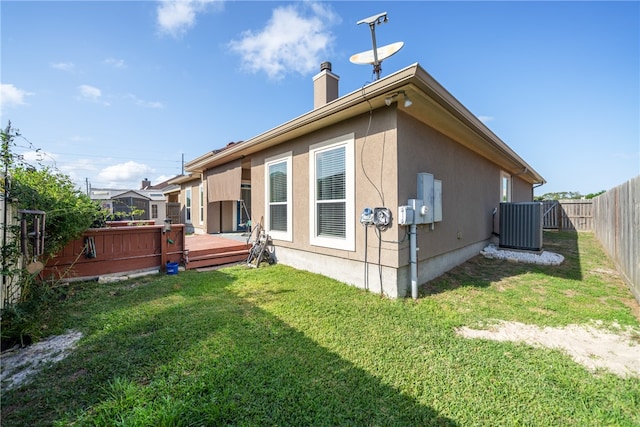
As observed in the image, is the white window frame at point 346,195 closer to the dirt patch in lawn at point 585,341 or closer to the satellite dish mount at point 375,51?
the satellite dish mount at point 375,51

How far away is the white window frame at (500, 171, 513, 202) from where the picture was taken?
9233 millimetres

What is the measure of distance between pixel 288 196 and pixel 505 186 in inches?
355

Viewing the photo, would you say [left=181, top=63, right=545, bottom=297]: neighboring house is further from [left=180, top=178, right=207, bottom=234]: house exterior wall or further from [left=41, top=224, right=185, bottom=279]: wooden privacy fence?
[left=180, top=178, right=207, bottom=234]: house exterior wall

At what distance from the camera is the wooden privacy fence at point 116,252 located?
15.0 feet

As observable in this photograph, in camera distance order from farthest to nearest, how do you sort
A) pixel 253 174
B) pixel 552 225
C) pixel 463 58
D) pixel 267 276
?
pixel 552 225 → pixel 253 174 → pixel 463 58 → pixel 267 276

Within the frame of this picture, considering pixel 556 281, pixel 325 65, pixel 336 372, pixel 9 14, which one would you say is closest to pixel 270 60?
pixel 325 65

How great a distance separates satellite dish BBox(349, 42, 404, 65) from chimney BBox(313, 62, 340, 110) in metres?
0.80

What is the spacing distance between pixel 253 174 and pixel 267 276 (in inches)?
127

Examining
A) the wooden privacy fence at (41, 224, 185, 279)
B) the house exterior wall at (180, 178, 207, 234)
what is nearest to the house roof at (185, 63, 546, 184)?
the wooden privacy fence at (41, 224, 185, 279)

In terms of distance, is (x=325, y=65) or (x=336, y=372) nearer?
(x=336, y=372)

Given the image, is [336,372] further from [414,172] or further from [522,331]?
[414,172]

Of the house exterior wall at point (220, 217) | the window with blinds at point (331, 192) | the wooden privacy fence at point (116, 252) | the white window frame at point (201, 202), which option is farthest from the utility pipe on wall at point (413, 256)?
the white window frame at point (201, 202)

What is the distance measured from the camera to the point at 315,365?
232 centimetres

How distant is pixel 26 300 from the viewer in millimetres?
3100
